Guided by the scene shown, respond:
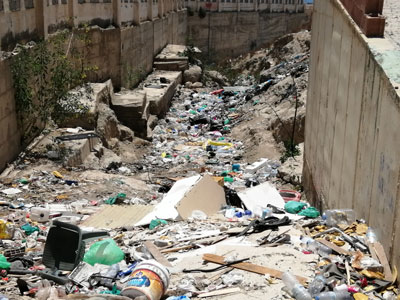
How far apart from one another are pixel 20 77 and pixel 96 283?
585cm

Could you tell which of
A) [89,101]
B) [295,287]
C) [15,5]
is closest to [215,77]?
[89,101]

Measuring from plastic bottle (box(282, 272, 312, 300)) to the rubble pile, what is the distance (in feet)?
0.04

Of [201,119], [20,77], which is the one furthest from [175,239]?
[201,119]

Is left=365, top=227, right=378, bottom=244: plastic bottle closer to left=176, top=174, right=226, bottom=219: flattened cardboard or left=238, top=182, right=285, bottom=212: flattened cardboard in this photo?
left=176, top=174, right=226, bottom=219: flattened cardboard

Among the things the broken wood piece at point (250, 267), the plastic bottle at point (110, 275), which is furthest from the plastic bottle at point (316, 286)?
the plastic bottle at point (110, 275)

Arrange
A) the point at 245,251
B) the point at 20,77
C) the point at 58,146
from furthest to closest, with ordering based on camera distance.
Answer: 1. the point at 58,146
2. the point at 20,77
3. the point at 245,251

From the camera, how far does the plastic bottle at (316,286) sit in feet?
12.3

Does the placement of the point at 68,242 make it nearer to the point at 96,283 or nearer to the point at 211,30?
the point at 96,283

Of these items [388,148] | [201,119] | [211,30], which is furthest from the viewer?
[211,30]

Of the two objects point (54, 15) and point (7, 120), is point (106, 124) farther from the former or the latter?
point (7, 120)

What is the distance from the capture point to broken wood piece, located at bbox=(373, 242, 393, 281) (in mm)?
3929

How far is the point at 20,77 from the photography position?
9172 millimetres

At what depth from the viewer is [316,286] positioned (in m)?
3.77

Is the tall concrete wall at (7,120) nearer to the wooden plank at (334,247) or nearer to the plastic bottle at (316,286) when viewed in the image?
the wooden plank at (334,247)
